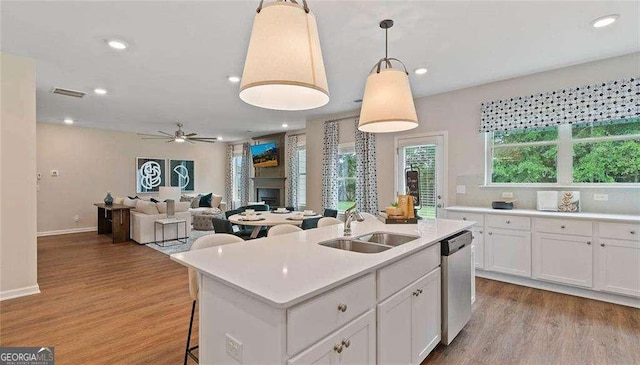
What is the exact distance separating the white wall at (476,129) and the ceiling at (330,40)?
A: 167 millimetres

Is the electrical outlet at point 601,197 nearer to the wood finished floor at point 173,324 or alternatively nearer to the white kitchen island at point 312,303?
the wood finished floor at point 173,324

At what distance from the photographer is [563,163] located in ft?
12.7

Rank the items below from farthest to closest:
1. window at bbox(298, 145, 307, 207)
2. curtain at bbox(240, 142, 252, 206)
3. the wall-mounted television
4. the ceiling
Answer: curtain at bbox(240, 142, 252, 206), the wall-mounted television, window at bbox(298, 145, 307, 207), the ceiling

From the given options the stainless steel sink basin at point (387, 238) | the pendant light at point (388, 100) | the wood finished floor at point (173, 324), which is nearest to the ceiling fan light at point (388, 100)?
the pendant light at point (388, 100)

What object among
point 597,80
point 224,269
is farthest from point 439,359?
point 597,80

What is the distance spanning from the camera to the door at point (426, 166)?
479cm

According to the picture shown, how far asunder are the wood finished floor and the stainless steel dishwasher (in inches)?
6.7

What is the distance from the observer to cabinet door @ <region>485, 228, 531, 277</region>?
12.1 feet

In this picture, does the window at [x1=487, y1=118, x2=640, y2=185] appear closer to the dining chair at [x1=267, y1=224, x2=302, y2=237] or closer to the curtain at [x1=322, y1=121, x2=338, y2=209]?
the curtain at [x1=322, y1=121, x2=338, y2=209]

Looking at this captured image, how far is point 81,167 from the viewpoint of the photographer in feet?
25.5

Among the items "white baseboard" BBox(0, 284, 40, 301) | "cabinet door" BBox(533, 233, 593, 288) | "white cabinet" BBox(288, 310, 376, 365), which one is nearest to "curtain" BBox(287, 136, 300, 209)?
"white baseboard" BBox(0, 284, 40, 301)

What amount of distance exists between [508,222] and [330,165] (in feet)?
11.2

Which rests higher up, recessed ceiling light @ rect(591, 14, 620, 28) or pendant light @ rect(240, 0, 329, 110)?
recessed ceiling light @ rect(591, 14, 620, 28)

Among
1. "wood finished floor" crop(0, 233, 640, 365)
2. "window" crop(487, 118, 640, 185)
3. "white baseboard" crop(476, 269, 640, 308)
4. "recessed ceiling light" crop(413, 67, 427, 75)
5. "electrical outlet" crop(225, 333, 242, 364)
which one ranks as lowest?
"wood finished floor" crop(0, 233, 640, 365)
